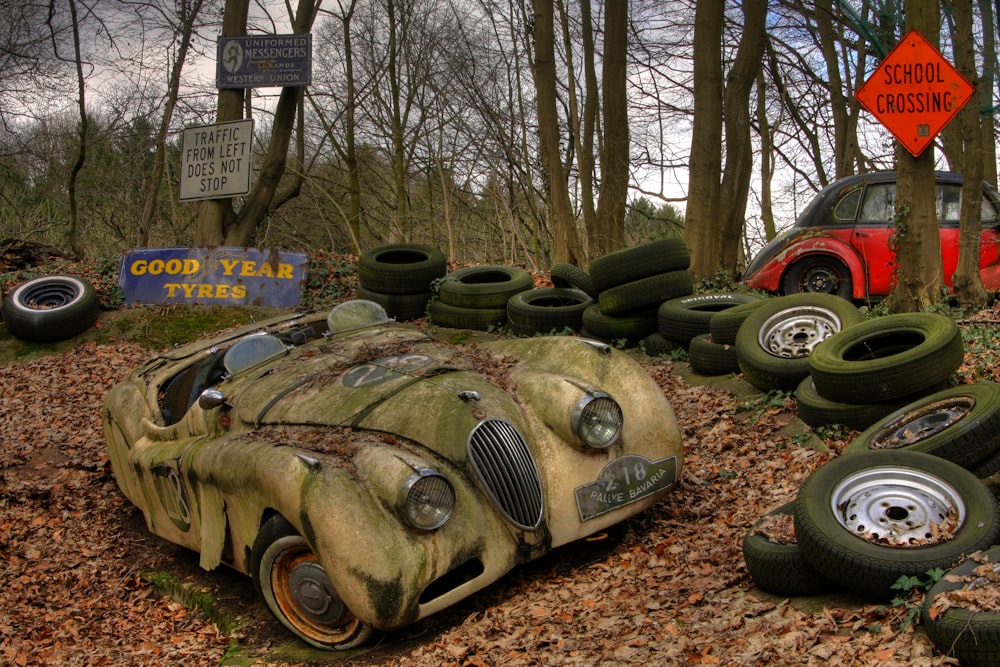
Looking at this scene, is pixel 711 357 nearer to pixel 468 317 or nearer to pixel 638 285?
pixel 638 285

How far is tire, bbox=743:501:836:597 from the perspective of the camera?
Answer: 173 inches

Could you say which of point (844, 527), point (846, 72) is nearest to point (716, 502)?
point (844, 527)

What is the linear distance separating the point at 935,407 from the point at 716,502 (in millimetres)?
1524

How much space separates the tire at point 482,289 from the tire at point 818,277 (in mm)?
3418

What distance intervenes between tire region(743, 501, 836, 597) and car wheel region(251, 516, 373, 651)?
1986 millimetres

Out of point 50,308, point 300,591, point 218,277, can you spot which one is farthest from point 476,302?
point 300,591

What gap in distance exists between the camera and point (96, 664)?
5.08 m

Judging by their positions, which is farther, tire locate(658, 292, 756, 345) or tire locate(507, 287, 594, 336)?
tire locate(507, 287, 594, 336)

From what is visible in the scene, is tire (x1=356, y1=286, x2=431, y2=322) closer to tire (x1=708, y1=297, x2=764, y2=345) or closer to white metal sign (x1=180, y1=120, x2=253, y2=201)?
white metal sign (x1=180, y1=120, x2=253, y2=201)

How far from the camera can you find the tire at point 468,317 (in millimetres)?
11789

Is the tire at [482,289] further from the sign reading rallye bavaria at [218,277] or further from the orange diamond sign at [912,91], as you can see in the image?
the orange diamond sign at [912,91]

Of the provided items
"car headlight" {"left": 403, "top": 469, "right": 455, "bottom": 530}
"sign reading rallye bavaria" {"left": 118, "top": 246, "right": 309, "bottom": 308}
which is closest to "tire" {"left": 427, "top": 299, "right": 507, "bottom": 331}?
"sign reading rallye bavaria" {"left": 118, "top": 246, "right": 309, "bottom": 308}

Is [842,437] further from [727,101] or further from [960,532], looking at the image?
[727,101]

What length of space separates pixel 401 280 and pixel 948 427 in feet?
27.4
